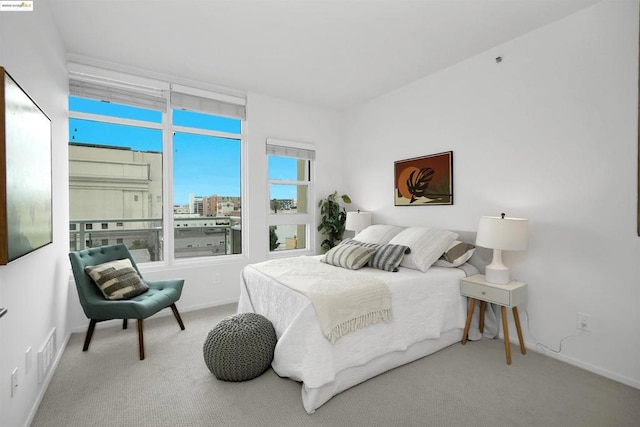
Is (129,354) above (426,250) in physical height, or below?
below

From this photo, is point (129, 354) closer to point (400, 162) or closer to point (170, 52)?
point (170, 52)

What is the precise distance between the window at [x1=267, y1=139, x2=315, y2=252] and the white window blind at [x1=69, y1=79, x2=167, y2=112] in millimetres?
1385

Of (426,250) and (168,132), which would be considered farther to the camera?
(168,132)

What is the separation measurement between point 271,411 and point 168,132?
3173 mm

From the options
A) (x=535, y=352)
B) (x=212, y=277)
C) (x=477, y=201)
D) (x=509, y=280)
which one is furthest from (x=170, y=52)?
(x=535, y=352)

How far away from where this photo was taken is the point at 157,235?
3738 mm

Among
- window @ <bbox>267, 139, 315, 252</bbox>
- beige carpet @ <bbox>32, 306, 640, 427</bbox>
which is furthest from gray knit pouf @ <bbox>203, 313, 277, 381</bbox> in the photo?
window @ <bbox>267, 139, 315, 252</bbox>

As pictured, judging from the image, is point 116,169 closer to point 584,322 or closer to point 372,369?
point 372,369

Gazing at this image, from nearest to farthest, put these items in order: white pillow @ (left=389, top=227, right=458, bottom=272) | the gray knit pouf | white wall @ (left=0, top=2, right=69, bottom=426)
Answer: white wall @ (left=0, top=2, right=69, bottom=426)
the gray knit pouf
white pillow @ (left=389, top=227, right=458, bottom=272)

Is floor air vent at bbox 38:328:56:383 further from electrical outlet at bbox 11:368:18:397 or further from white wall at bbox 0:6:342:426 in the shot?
electrical outlet at bbox 11:368:18:397

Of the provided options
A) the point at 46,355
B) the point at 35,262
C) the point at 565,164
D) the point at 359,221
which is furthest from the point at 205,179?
the point at 565,164

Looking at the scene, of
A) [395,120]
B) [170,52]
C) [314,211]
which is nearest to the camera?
[170,52]

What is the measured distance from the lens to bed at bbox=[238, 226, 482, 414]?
1943 mm

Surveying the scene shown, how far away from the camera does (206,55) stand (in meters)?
3.12
